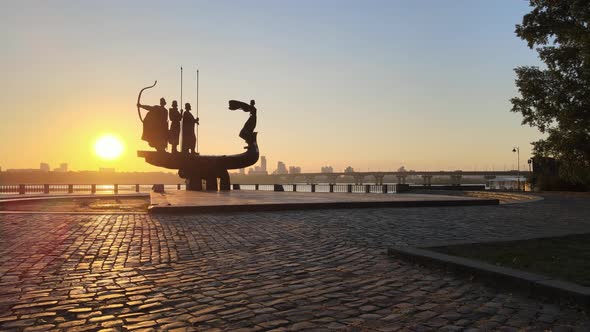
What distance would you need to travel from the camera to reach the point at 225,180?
28.7 metres

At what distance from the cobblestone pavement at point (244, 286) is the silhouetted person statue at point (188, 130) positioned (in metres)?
17.7

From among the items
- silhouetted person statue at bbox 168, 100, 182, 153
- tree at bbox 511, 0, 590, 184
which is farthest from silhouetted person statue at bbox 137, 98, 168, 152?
tree at bbox 511, 0, 590, 184

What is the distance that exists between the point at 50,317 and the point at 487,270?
471 centimetres

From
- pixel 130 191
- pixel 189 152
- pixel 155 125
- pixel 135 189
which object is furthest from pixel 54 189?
pixel 155 125

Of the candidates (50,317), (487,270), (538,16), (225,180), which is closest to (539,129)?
(538,16)

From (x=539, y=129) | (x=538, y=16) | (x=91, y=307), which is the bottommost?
(x=91, y=307)

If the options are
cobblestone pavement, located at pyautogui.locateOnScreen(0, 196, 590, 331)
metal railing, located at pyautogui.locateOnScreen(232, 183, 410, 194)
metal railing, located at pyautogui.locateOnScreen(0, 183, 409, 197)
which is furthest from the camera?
metal railing, located at pyautogui.locateOnScreen(0, 183, 409, 197)

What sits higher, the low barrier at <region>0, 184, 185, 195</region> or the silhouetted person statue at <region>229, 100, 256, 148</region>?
the silhouetted person statue at <region>229, 100, 256, 148</region>

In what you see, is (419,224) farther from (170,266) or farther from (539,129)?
(539,129)

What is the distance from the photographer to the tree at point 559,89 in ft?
78.7

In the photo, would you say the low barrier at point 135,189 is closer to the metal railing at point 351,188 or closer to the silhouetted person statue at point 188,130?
the metal railing at point 351,188

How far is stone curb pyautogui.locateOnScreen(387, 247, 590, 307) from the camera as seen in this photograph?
447 cm

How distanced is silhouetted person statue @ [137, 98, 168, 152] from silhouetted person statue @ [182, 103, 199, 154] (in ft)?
6.12

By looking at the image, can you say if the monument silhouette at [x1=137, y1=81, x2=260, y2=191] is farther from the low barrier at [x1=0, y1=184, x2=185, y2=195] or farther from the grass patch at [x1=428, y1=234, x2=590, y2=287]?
the grass patch at [x1=428, y1=234, x2=590, y2=287]
